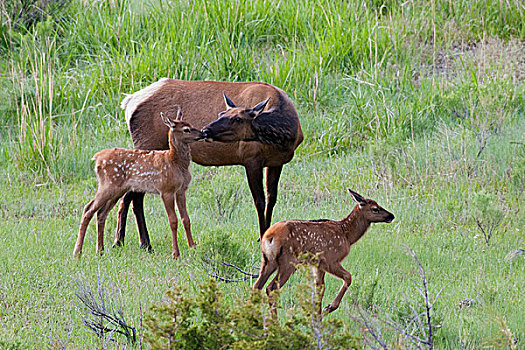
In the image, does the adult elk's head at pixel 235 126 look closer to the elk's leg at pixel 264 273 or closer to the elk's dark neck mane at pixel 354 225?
the elk's dark neck mane at pixel 354 225

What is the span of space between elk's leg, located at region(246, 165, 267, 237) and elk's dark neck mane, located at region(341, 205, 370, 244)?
1.77 metres

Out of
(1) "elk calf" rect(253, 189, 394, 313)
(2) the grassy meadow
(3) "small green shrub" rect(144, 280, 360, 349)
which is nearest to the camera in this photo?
(3) "small green shrub" rect(144, 280, 360, 349)

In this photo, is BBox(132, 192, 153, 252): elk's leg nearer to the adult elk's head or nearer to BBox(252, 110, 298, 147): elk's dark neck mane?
the adult elk's head

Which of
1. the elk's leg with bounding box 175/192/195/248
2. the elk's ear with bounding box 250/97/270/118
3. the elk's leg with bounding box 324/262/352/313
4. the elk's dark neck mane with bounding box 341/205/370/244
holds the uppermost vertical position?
the elk's ear with bounding box 250/97/270/118

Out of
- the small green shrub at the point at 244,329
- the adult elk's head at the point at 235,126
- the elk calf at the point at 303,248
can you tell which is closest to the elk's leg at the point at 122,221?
Result: the adult elk's head at the point at 235,126

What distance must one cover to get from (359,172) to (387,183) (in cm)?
72

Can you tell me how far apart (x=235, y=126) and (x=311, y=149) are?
4153 millimetres

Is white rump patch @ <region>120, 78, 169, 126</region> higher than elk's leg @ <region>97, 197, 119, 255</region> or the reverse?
higher

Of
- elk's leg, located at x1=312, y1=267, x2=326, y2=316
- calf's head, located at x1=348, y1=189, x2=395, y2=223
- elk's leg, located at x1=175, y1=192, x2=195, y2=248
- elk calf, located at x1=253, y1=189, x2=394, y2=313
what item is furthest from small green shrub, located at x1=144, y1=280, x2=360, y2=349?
elk's leg, located at x1=175, y1=192, x2=195, y2=248

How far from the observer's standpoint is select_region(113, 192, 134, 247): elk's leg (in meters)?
7.74

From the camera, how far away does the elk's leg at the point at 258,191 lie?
7833mm

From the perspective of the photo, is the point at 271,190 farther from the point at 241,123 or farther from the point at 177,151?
the point at 177,151

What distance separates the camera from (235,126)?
7.37 metres

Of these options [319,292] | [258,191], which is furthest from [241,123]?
[319,292]
